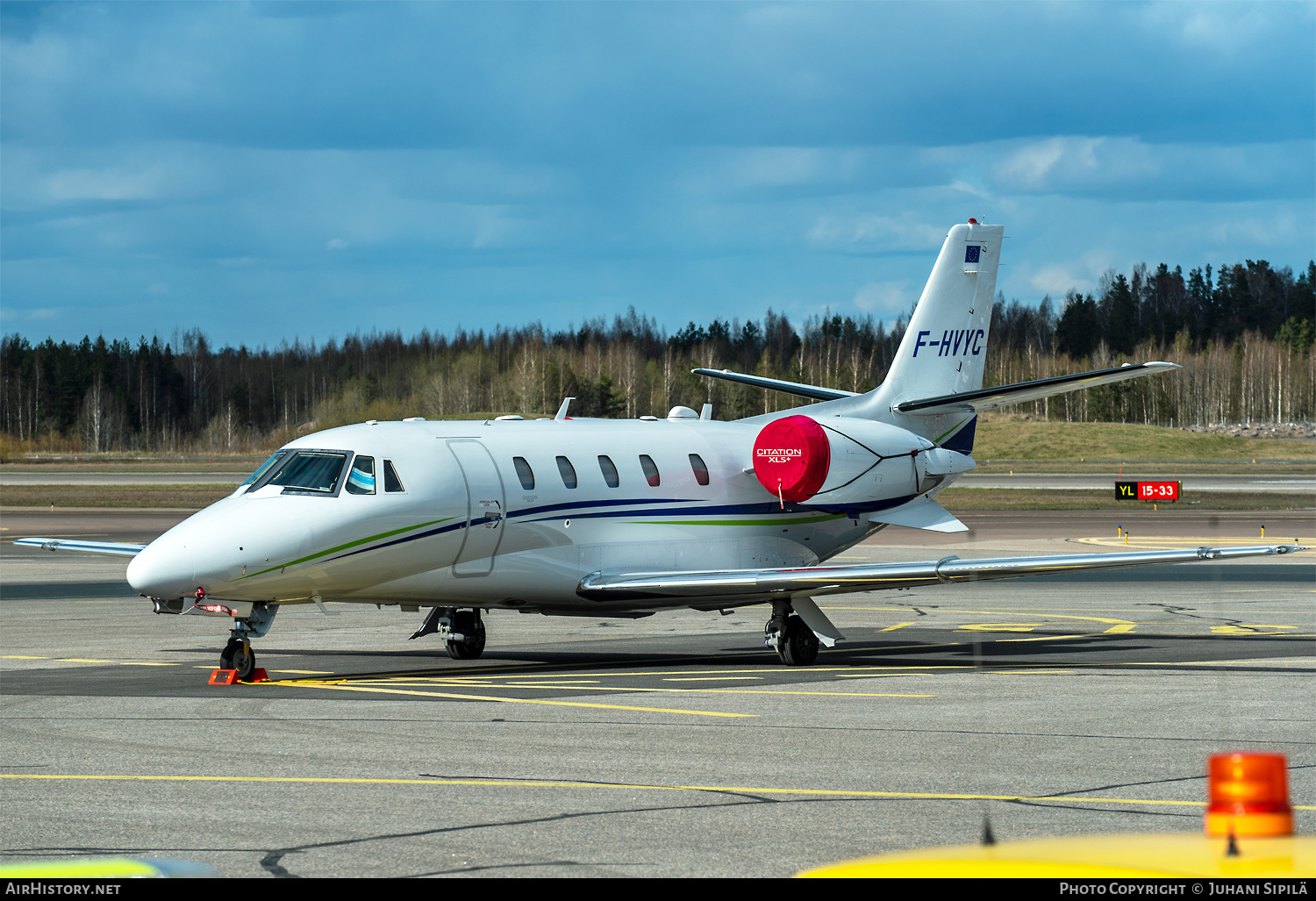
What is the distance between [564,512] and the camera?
20156mm

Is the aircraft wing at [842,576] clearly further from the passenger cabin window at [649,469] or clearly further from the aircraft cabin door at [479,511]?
the aircraft cabin door at [479,511]

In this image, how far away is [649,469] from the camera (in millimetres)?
21500

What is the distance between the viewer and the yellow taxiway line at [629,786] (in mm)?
10562

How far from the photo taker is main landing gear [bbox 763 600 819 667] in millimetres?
20453

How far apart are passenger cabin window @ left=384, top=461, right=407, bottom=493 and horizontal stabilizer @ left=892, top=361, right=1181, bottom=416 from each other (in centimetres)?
857

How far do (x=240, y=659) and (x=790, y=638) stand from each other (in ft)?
24.2

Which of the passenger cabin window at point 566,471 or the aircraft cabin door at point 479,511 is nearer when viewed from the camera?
the aircraft cabin door at point 479,511

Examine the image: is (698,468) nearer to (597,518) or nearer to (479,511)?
(597,518)

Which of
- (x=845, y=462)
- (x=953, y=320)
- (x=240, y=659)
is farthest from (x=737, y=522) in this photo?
(x=240, y=659)

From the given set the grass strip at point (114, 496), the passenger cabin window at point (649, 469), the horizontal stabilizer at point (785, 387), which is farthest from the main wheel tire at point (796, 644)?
the grass strip at point (114, 496)

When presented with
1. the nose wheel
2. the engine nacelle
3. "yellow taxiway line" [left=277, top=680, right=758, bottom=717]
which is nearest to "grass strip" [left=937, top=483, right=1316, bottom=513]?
the engine nacelle

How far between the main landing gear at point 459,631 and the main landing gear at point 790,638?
4.18m
